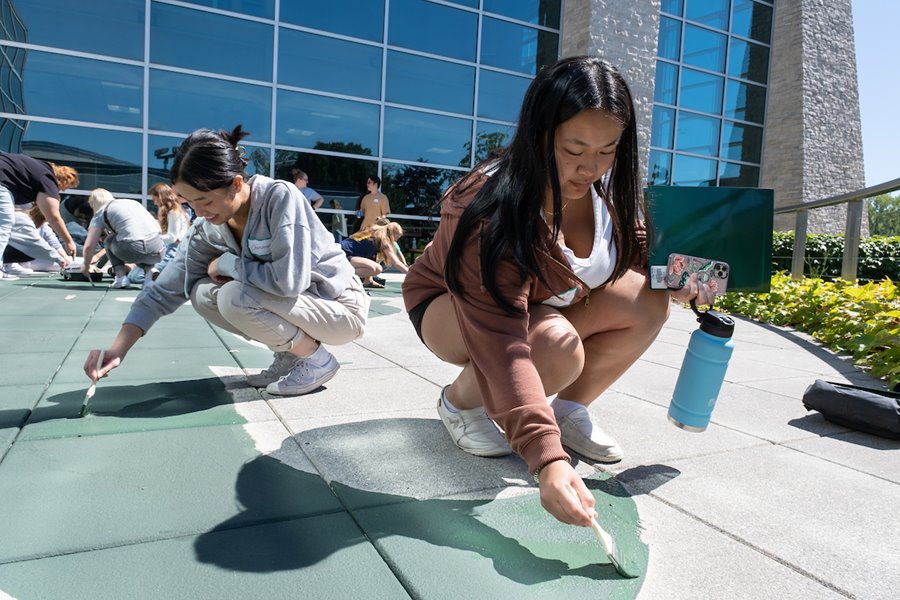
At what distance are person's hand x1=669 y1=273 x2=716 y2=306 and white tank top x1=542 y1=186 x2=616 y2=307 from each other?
23 cm

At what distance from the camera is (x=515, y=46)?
476 inches

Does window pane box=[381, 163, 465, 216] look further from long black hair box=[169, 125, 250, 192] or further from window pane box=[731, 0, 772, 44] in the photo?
long black hair box=[169, 125, 250, 192]

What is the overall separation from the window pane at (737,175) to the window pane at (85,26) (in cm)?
1226

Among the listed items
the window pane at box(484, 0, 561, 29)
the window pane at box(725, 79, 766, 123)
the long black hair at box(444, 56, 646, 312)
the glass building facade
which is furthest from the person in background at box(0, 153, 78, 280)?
the window pane at box(725, 79, 766, 123)

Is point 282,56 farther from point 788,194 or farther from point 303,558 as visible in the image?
point 788,194

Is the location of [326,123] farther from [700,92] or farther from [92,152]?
[700,92]

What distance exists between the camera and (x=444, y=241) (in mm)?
1860

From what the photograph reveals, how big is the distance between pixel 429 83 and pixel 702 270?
10.3m

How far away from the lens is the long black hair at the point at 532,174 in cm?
151

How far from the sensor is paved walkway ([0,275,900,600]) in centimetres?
133

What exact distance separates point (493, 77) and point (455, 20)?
3.99ft

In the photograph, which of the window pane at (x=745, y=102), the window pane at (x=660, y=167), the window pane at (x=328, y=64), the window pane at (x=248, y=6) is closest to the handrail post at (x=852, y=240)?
the window pane at (x=328, y=64)

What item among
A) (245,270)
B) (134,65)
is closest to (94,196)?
(134,65)

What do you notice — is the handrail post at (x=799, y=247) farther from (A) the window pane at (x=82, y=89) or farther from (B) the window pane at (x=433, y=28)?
(A) the window pane at (x=82, y=89)
